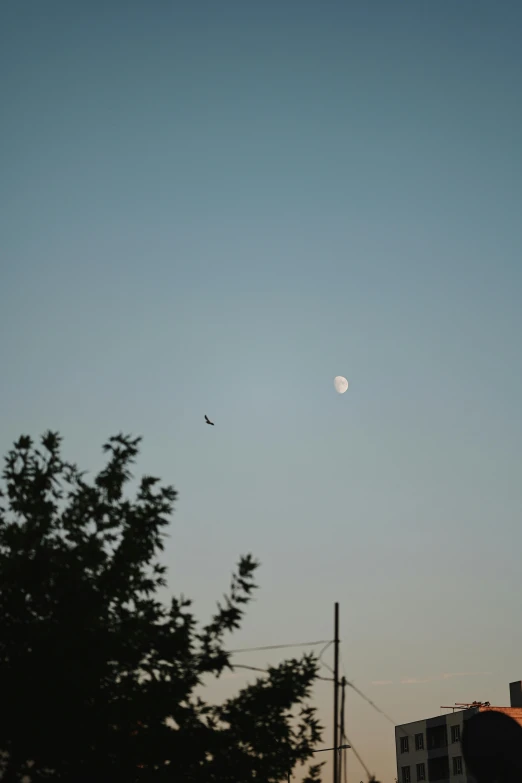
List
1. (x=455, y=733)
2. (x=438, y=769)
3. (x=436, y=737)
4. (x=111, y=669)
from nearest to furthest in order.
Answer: (x=111, y=669) → (x=455, y=733) → (x=438, y=769) → (x=436, y=737)

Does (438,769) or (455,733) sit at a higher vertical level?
(455,733)

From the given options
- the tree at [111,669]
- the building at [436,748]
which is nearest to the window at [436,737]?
the building at [436,748]

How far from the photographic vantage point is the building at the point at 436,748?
A: 3649 inches

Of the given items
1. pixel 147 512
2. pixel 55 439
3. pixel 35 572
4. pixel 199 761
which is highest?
pixel 55 439

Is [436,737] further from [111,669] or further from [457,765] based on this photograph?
[111,669]

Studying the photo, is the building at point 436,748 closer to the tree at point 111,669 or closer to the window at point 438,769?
the window at point 438,769

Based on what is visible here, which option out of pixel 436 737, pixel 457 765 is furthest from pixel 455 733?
pixel 436 737

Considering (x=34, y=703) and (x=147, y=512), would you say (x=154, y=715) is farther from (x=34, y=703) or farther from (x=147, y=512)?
(x=147, y=512)

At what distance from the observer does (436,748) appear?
316ft

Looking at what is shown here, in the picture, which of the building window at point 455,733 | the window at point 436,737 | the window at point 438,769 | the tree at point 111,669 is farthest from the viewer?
the window at point 436,737

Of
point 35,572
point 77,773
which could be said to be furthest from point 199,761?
point 35,572

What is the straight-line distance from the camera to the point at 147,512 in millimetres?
20031

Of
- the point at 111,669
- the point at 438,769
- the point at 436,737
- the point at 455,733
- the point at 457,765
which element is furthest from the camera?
the point at 436,737

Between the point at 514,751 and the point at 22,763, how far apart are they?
11.8 meters
